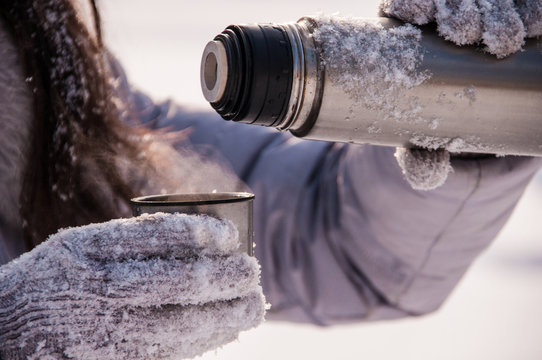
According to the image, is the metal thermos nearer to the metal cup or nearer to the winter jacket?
the metal cup

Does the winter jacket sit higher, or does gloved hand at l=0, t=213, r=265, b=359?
gloved hand at l=0, t=213, r=265, b=359

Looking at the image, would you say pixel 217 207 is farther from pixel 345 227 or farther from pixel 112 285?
pixel 345 227

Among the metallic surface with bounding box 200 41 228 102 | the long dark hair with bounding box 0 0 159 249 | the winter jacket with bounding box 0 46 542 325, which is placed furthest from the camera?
the winter jacket with bounding box 0 46 542 325

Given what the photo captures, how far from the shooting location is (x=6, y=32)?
0.71 meters

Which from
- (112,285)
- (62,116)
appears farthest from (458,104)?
(62,116)

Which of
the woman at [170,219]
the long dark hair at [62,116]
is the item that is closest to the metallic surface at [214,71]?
the woman at [170,219]

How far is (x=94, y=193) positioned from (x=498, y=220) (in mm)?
639

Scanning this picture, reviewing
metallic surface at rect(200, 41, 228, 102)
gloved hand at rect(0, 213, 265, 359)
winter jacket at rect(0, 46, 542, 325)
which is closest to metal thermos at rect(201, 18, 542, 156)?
metallic surface at rect(200, 41, 228, 102)

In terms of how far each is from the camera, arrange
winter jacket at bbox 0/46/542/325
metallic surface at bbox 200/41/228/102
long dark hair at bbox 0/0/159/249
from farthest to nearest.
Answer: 1. winter jacket at bbox 0/46/542/325
2. long dark hair at bbox 0/0/159/249
3. metallic surface at bbox 200/41/228/102

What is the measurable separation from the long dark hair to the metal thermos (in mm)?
393

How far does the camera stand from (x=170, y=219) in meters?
0.42

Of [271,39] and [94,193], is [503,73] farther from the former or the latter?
[94,193]

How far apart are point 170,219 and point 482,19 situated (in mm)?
298

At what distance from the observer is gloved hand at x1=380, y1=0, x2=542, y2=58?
0.42 metres
